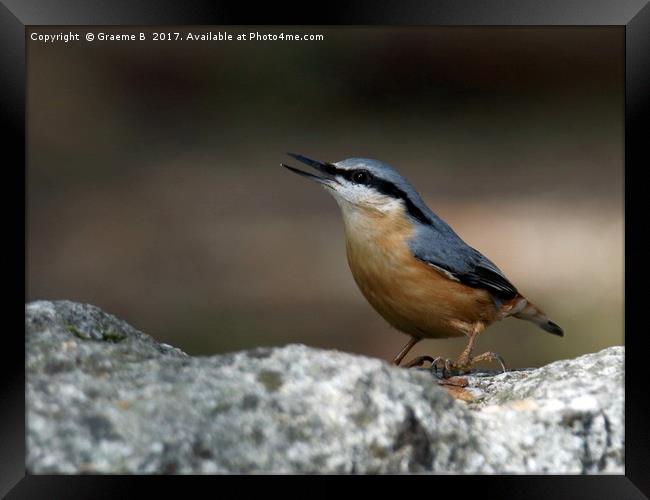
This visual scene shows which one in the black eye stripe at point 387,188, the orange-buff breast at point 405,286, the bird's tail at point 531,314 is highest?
the black eye stripe at point 387,188

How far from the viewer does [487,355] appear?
402 cm

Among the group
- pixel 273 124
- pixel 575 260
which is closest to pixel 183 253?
pixel 273 124

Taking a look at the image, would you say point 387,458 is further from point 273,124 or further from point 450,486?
point 273,124

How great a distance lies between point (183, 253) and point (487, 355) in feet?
18.3

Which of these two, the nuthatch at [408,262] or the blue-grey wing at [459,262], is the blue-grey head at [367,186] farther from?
the blue-grey wing at [459,262]

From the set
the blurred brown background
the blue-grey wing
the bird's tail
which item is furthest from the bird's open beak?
the blurred brown background

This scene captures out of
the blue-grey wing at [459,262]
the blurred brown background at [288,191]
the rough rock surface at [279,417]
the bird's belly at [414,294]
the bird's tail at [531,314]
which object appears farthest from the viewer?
the blurred brown background at [288,191]

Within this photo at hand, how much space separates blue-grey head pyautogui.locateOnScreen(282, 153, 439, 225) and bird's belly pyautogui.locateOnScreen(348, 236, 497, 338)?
25cm

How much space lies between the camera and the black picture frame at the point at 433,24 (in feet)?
8.32

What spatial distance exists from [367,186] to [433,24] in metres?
1.88

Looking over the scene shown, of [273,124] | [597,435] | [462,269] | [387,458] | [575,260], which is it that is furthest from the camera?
[273,124]

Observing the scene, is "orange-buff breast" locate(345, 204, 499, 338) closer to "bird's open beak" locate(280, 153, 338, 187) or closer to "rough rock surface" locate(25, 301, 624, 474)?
"bird's open beak" locate(280, 153, 338, 187)

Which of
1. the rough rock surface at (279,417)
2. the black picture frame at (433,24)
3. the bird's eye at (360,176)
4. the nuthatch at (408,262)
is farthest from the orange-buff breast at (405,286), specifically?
the black picture frame at (433,24)

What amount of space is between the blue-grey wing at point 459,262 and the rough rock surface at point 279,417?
1.45m
